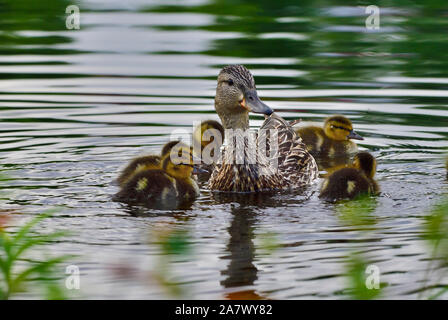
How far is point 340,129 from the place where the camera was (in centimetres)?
778

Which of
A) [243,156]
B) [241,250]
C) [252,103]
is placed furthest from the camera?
[243,156]

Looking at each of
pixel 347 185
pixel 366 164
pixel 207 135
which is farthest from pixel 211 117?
pixel 347 185

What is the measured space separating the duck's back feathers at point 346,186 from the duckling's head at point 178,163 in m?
0.98

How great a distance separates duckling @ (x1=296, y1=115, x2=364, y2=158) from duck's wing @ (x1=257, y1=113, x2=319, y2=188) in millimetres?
490

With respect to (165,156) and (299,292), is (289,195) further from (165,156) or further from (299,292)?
(299,292)

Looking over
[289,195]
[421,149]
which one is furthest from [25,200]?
[421,149]

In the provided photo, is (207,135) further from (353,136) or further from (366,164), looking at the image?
(366,164)

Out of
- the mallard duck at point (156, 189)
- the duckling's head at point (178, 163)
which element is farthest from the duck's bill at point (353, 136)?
the mallard duck at point (156, 189)

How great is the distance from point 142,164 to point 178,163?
299 millimetres

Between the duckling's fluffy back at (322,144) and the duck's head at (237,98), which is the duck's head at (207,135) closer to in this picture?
the duckling's fluffy back at (322,144)

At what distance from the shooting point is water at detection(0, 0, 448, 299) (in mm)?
4574

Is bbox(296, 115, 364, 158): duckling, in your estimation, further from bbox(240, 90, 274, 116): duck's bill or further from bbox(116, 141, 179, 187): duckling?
bbox(116, 141, 179, 187): duckling

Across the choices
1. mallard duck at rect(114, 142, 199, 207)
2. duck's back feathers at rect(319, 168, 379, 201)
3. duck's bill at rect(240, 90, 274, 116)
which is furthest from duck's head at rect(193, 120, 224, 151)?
duck's back feathers at rect(319, 168, 379, 201)

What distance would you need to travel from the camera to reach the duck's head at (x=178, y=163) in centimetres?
650
